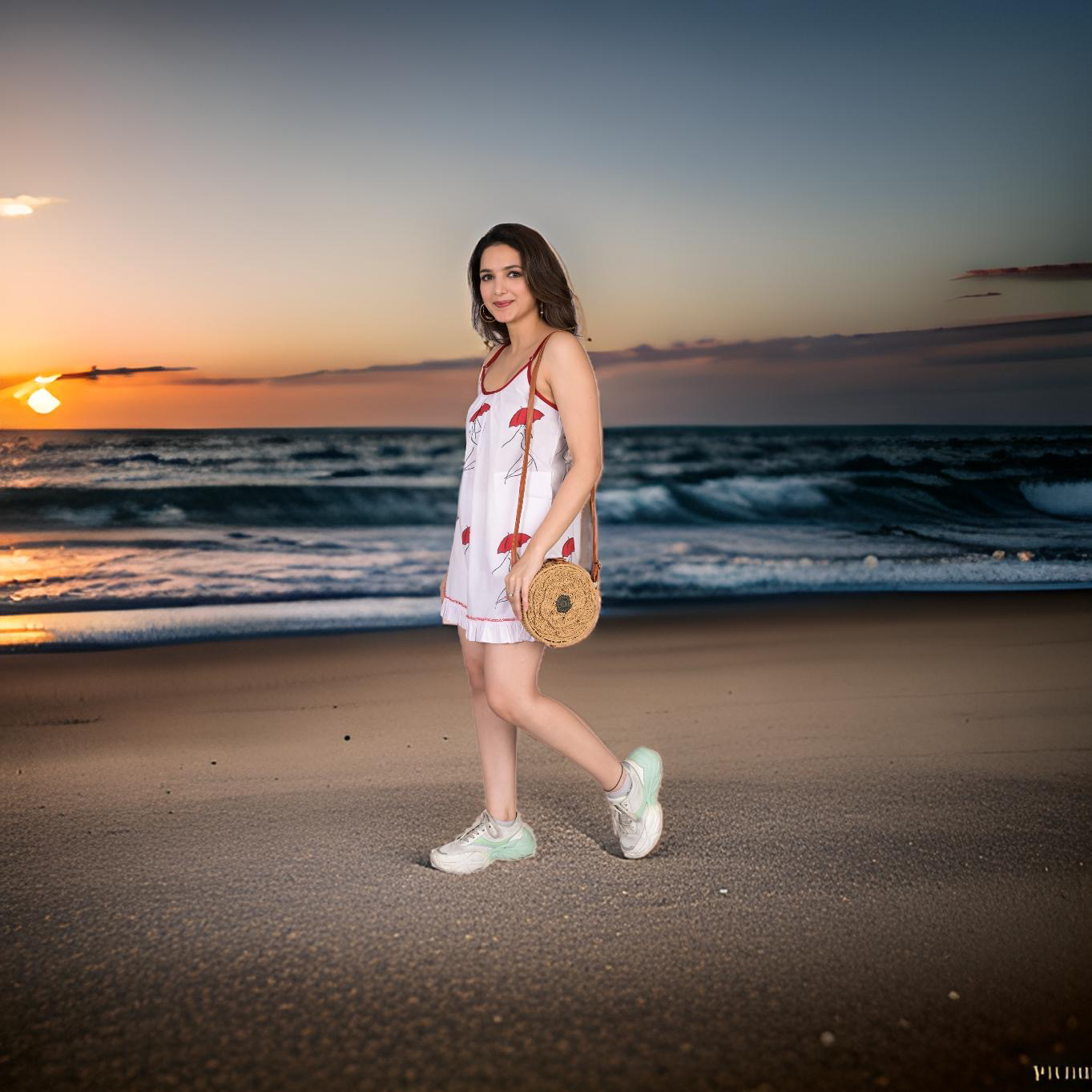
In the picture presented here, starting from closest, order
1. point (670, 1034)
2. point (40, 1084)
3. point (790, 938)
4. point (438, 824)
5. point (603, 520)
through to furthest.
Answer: point (40, 1084), point (670, 1034), point (790, 938), point (438, 824), point (603, 520)

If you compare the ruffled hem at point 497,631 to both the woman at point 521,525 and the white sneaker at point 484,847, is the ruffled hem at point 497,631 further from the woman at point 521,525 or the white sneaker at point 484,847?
the white sneaker at point 484,847

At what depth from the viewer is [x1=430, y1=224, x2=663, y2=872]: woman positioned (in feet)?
8.19

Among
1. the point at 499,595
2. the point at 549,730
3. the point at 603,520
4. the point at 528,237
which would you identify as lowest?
the point at 603,520

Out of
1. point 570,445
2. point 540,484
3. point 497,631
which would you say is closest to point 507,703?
point 497,631

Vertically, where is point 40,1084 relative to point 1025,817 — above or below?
above

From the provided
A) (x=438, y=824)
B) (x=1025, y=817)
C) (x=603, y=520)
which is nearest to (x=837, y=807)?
(x=1025, y=817)

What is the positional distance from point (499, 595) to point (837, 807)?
1.39m

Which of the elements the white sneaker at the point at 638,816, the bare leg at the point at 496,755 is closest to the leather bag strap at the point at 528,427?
the bare leg at the point at 496,755

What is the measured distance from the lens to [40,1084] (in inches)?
68.9

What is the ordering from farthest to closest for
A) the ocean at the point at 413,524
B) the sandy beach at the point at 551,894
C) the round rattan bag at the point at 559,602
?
the ocean at the point at 413,524 < the round rattan bag at the point at 559,602 < the sandy beach at the point at 551,894

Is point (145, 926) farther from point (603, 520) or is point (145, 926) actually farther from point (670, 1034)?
point (603, 520)

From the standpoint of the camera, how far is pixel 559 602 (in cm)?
244

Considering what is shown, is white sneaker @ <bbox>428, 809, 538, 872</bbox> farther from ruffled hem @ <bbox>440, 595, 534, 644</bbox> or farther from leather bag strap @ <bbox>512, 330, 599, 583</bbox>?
leather bag strap @ <bbox>512, 330, 599, 583</bbox>

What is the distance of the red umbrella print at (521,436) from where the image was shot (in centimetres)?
254
